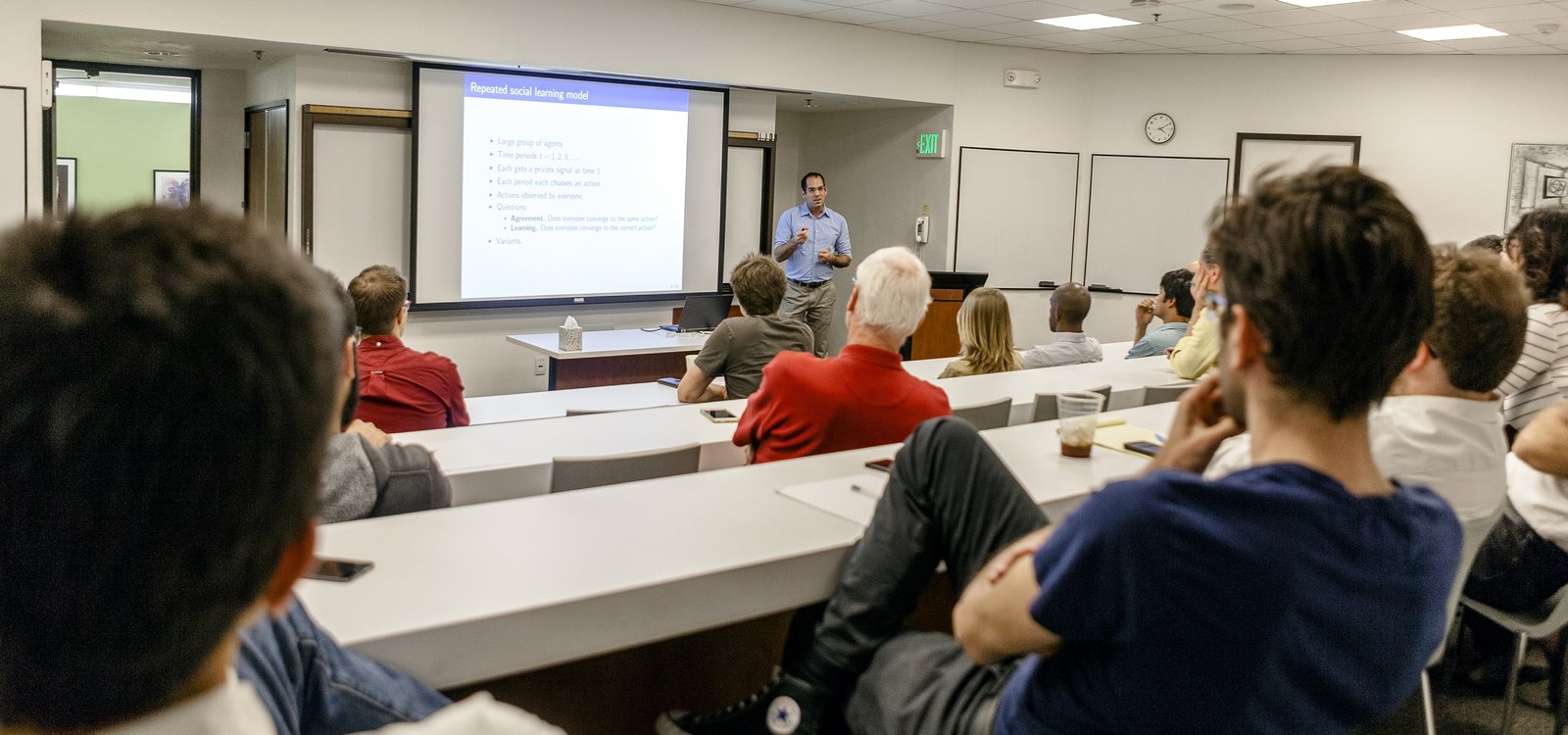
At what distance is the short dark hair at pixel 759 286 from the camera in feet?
14.1

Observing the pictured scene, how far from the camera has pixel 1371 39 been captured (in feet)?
26.9

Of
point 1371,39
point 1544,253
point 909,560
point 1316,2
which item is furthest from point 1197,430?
point 1371,39

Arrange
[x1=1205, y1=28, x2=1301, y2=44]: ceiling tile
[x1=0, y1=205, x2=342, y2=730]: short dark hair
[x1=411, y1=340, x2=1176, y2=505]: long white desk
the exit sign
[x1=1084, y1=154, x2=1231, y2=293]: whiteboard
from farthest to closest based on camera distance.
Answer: [x1=1084, y1=154, x2=1231, y2=293]: whiteboard
the exit sign
[x1=1205, y1=28, x2=1301, y2=44]: ceiling tile
[x1=411, y1=340, x2=1176, y2=505]: long white desk
[x1=0, y1=205, x2=342, y2=730]: short dark hair

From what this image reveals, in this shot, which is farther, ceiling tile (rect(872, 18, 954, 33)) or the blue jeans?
ceiling tile (rect(872, 18, 954, 33))

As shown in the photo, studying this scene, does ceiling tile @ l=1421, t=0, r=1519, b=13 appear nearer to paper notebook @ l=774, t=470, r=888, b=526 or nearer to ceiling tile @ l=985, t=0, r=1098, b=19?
ceiling tile @ l=985, t=0, r=1098, b=19

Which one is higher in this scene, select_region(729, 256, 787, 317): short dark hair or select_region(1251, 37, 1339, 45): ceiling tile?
select_region(1251, 37, 1339, 45): ceiling tile

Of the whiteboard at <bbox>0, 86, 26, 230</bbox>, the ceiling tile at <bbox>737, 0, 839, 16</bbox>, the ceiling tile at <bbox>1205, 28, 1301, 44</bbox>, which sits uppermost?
the ceiling tile at <bbox>1205, 28, 1301, 44</bbox>

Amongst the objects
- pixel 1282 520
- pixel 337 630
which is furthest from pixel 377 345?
pixel 1282 520

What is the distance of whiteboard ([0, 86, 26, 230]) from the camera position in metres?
5.27

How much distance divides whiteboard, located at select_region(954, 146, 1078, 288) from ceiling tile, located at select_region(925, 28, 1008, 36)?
0.87 m

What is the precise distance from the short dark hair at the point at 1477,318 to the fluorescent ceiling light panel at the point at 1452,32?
6554mm

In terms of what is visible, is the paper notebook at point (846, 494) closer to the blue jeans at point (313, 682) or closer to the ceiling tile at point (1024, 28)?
the blue jeans at point (313, 682)

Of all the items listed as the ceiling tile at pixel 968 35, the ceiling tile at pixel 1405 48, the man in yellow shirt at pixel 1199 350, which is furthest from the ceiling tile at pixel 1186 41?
the man in yellow shirt at pixel 1199 350

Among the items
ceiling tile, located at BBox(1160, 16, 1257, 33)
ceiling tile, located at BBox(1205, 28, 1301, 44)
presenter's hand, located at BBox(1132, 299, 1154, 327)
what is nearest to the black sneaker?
presenter's hand, located at BBox(1132, 299, 1154, 327)
